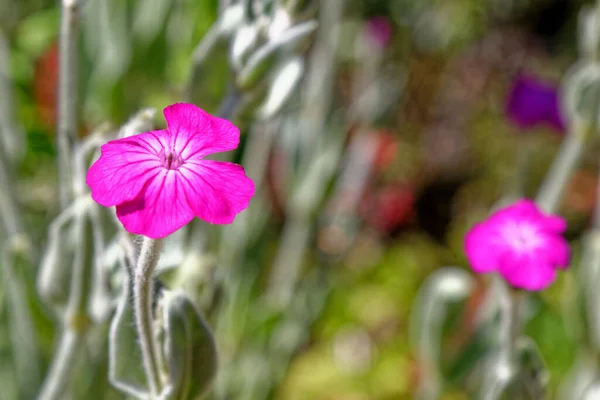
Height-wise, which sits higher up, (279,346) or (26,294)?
(26,294)

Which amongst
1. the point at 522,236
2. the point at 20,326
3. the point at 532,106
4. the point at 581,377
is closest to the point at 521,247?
the point at 522,236

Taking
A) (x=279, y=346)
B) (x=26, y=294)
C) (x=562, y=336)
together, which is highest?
(x=26, y=294)

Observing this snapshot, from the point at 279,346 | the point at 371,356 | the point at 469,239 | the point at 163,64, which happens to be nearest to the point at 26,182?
the point at 163,64

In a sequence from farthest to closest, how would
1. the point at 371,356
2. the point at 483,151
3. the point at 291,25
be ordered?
the point at 483,151, the point at 371,356, the point at 291,25

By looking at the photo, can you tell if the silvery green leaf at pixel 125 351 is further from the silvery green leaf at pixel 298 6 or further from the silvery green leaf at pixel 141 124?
the silvery green leaf at pixel 298 6

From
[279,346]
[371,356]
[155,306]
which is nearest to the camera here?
[155,306]

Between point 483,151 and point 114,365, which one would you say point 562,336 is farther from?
point 483,151

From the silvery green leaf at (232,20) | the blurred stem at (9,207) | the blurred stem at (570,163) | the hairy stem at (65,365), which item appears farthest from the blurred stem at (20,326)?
the blurred stem at (570,163)

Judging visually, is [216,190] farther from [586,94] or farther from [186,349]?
[586,94]
